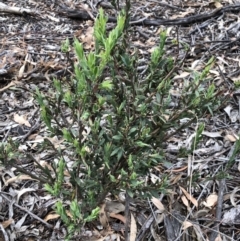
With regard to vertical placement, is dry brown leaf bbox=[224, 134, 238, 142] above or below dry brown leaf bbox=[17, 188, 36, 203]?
above

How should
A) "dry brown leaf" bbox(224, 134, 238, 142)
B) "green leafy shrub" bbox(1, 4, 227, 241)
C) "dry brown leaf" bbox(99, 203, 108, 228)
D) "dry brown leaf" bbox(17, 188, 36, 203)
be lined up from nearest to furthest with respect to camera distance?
"green leafy shrub" bbox(1, 4, 227, 241) → "dry brown leaf" bbox(99, 203, 108, 228) → "dry brown leaf" bbox(17, 188, 36, 203) → "dry brown leaf" bbox(224, 134, 238, 142)

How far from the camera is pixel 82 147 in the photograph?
149 centimetres

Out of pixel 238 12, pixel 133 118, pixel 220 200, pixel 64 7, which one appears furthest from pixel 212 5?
pixel 133 118

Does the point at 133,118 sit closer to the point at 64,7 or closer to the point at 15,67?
the point at 15,67

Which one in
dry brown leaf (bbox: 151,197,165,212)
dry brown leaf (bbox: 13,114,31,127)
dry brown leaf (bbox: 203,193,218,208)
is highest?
dry brown leaf (bbox: 151,197,165,212)

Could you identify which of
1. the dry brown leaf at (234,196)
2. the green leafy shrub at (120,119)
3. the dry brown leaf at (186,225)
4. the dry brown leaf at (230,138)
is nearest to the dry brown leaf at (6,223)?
the green leafy shrub at (120,119)

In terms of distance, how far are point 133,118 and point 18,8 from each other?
8.23 feet

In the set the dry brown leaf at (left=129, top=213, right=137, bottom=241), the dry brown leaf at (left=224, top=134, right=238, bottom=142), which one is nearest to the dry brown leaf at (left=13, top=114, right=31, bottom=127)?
the dry brown leaf at (left=129, top=213, right=137, bottom=241)

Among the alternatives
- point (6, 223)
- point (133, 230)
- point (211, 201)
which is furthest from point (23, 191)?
point (211, 201)

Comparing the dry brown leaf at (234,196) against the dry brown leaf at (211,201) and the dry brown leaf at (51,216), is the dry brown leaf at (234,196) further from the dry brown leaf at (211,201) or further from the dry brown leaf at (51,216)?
Answer: the dry brown leaf at (51,216)

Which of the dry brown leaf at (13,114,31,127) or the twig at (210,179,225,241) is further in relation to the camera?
the dry brown leaf at (13,114,31,127)

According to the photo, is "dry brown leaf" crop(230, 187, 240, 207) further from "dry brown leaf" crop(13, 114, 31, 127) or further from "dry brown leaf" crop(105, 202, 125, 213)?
"dry brown leaf" crop(13, 114, 31, 127)

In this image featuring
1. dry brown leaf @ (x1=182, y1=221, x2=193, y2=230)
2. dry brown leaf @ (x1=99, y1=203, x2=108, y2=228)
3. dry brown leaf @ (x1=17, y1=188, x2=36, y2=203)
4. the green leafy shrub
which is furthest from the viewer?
dry brown leaf @ (x1=17, y1=188, x2=36, y2=203)

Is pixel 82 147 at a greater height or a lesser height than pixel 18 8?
greater
